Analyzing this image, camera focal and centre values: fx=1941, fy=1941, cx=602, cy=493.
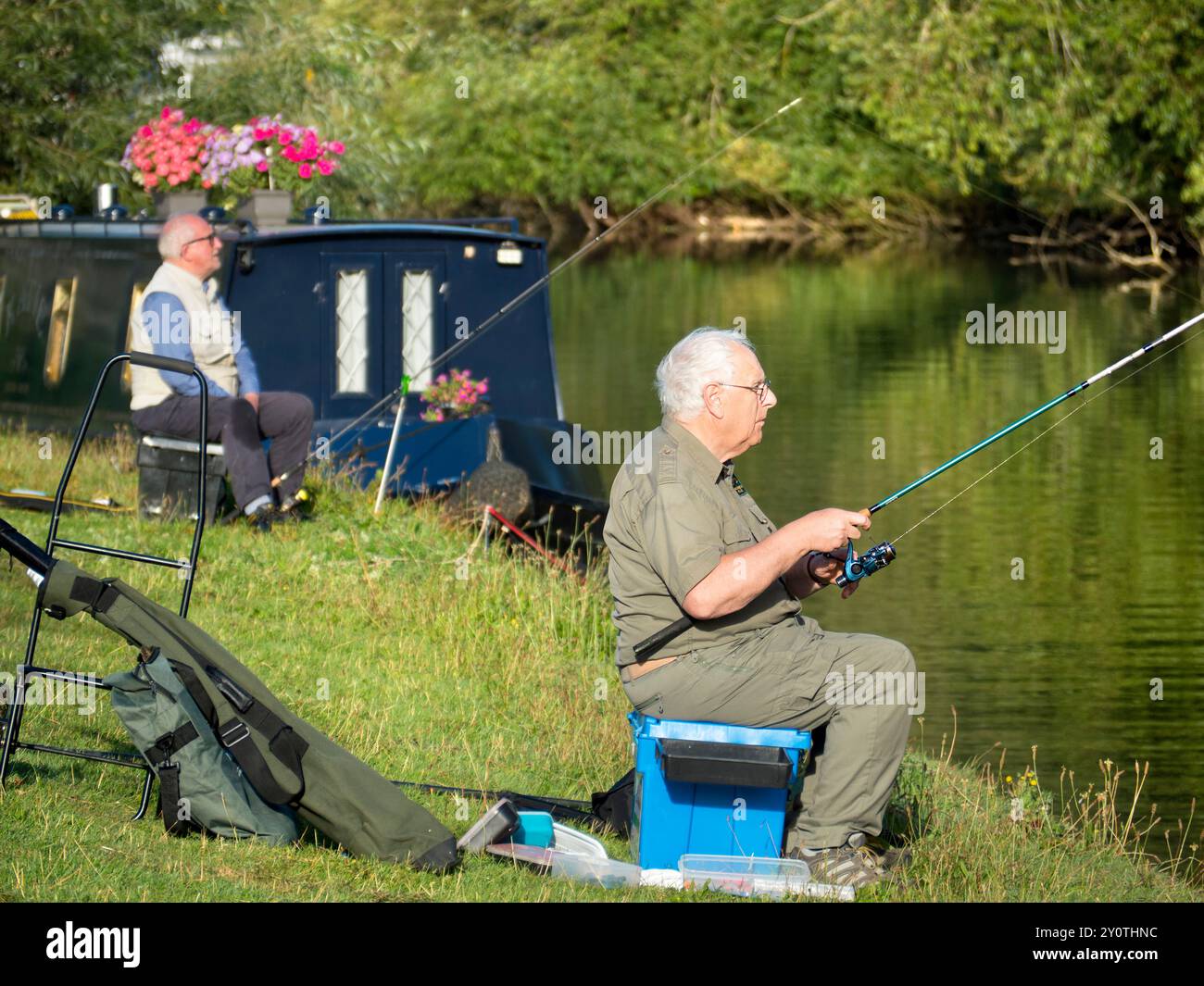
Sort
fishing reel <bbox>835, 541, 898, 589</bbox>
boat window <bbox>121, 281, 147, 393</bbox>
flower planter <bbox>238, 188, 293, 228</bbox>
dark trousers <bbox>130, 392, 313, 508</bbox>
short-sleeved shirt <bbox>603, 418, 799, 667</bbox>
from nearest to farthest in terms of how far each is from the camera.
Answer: short-sleeved shirt <bbox>603, 418, 799, 667</bbox>
fishing reel <bbox>835, 541, 898, 589</bbox>
dark trousers <bbox>130, 392, 313, 508</bbox>
boat window <bbox>121, 281, 147, 393</bbox>
flower planter <bbox>238, 188, 293, 228</bbox>

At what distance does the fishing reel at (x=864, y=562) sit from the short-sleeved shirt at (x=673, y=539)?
0.75 ft

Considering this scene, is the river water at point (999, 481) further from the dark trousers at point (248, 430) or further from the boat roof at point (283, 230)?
the dark trousers at point (248, 430)

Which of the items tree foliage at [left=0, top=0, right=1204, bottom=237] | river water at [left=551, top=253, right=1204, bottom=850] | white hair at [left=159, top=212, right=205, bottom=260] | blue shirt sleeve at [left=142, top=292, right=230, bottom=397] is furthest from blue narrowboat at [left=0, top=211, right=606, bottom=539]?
tree foliage at [left=0, top=0, right=1204, bottom=237]

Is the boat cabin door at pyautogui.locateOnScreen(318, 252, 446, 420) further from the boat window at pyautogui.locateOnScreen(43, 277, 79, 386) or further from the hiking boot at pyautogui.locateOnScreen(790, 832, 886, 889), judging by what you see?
the hiking boot at pyautogui.locateOnScreen(790, 832, 886, 889)

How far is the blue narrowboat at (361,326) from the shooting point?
12383 millimetres

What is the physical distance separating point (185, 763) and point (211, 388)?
5324mm

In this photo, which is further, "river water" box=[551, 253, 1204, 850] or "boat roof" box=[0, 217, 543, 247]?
"boat roof" box=[0, 217, 543, 247]

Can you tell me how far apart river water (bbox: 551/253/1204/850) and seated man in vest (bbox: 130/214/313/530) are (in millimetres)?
3682

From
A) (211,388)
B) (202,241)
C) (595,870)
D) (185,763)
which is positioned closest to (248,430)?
(211,388)

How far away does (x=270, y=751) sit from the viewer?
5043 millimetres

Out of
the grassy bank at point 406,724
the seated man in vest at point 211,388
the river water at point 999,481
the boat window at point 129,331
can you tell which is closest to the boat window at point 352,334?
the boat window at point 129,331

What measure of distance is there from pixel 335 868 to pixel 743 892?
3.52ft

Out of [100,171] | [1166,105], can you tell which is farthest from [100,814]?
[1166,105]

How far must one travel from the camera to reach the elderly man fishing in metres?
5.05
